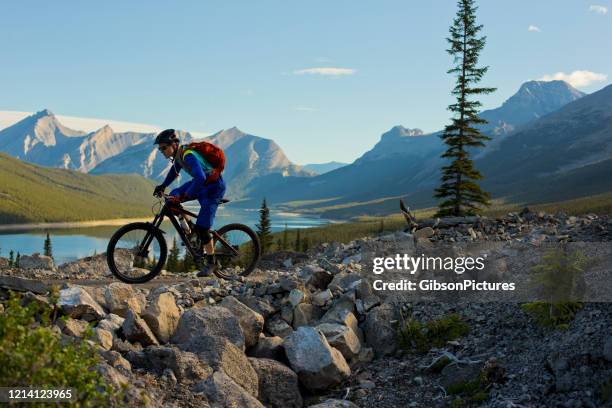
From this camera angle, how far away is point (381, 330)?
12.0 metres

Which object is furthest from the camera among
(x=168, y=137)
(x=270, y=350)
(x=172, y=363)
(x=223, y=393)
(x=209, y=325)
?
(x=168, y=137)

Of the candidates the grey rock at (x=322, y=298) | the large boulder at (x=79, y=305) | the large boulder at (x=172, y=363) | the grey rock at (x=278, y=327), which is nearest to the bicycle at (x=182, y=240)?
the large boulder at (x=79, y=305)

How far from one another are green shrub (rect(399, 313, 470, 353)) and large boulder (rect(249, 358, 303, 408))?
114 inches

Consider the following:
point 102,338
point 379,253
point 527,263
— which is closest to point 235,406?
point 102,338

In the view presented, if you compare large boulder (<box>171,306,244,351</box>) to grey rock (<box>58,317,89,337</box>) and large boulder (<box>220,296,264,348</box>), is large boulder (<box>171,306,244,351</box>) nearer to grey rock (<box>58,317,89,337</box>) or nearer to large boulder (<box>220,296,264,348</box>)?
large boulder (<box>220,296,264,348</box>)

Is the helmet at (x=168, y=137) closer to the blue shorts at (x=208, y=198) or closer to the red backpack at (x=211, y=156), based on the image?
the red backpack at (x=211, y=156)

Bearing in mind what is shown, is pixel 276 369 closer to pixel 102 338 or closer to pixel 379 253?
pixel 102 338

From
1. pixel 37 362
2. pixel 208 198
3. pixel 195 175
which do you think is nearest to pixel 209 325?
pixel 208 198

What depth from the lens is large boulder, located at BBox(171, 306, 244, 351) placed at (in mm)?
A: 10477

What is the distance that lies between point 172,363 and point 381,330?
199 inches

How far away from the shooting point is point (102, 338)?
357 inches

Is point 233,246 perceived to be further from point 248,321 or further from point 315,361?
point 315,361

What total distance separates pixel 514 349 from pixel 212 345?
5.66 meters

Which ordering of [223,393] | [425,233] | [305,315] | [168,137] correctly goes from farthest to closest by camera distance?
[425,233] → [305,315] → [168,137] → [223,393]
